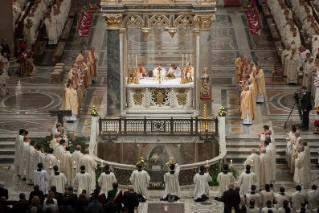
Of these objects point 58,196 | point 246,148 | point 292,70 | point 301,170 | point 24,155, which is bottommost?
point 58,196

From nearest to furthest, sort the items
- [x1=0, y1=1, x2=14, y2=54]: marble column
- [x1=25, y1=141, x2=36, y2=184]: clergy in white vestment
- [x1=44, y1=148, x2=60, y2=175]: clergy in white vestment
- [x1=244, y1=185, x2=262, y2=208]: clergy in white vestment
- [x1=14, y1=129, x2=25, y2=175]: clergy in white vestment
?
[x1=244, y1=185, x2=262, y2=208]: clergy in white vestment → [x1=44, y1=148, x2=60, y2=175]: clergy in white vestment → [x1=25, y1=141, x2=36, y2=184]: clergy in white vestment → [x1=14, y1=129, x2=25, y2=175]: clergy in white vestment → [x1=0, y1=1, x2=14, y2=54]: marble column

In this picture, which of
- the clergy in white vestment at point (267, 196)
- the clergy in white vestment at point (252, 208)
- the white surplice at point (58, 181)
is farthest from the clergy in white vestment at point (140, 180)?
the clergy in white vestment at point (252, 208)

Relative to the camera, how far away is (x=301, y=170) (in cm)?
3080

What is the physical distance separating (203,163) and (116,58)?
4680 millimetres

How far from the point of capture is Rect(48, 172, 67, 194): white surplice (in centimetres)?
2961

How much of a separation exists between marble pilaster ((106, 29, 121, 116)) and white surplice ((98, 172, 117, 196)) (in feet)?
15.0

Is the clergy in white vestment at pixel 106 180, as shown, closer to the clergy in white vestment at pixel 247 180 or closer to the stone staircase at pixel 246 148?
the clergy in white vestment at pixel 247 180

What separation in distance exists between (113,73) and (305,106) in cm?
580

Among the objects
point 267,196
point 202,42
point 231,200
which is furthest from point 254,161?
point 202,42

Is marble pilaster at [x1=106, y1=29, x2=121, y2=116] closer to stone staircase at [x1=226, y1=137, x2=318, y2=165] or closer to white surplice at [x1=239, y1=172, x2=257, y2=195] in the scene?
stone staircase at [x1=226, y1=137, x2=318, y2=165]

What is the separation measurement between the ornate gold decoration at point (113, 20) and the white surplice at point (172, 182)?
543 cm

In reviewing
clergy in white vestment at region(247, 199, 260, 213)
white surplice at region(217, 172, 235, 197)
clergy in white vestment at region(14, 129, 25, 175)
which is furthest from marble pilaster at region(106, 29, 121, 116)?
clergy in white vestment at region(247, 199, 260, 213)

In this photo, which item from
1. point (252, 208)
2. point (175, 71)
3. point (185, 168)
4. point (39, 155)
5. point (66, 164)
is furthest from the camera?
point (175, 71)

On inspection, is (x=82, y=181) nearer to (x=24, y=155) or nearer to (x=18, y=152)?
(x=24, y=155)
